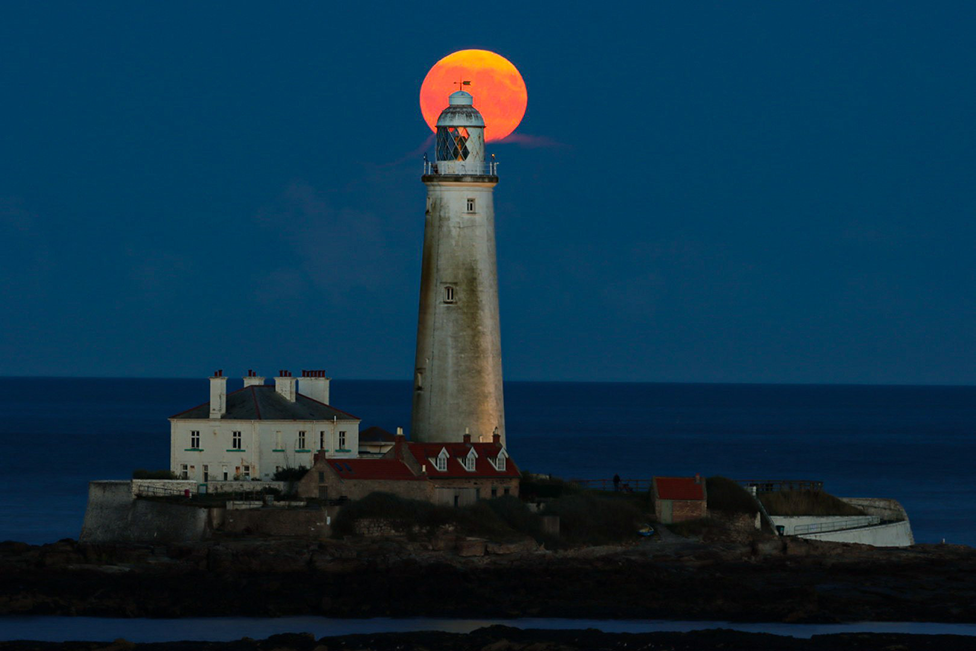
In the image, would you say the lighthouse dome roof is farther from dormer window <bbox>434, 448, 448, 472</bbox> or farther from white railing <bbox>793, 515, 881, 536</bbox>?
white railing <bbox>793, 515, 881, 536</bbox>

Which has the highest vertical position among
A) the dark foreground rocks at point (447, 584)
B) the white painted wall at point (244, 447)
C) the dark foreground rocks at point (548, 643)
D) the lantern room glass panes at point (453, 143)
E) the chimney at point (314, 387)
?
the lantern room glass panes at point (453, 143)

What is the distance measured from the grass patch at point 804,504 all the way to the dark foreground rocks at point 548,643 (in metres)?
10.8

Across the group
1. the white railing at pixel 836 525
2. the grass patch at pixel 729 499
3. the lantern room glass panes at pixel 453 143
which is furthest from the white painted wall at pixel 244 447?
the white railing at pixel 836 525

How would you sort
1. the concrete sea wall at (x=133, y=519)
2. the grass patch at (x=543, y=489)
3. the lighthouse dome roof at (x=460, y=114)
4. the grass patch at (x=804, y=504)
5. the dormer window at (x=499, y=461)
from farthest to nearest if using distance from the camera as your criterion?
the grass patch at (x=804, y=504) < the lighthouse dome roof at (x=460, y=114) < the grass patch at (x=543, y=489) < the dormer window at (x=499, y=461) < the concrete sea wall at (x=133, y=519)

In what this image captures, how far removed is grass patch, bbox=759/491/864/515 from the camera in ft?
153

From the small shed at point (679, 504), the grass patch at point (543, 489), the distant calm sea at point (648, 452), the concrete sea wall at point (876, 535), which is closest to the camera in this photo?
the small shed at point (679, 504)

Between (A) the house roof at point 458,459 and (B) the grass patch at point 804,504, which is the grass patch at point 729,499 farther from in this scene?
(A) the house roof at point 458,459

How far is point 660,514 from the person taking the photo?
44.2m

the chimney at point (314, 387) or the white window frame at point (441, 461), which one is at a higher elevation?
the chimney at point (314, 387)

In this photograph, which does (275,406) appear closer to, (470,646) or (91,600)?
(91,600)

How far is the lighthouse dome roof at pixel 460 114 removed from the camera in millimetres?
46031

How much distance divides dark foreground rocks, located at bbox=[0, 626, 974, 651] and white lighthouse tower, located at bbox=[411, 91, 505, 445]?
37.4 ft

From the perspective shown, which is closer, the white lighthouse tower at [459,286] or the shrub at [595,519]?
the shrub at [595,519]

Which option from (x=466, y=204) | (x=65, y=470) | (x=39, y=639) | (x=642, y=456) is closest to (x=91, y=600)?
(x=39, y=639)
